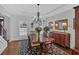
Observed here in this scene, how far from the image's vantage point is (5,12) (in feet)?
7.14

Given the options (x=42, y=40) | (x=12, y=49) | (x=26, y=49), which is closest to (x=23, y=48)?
(x=26, y=49)

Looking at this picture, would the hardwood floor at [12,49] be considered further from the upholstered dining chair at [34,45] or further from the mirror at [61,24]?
the mirror at [61,24]

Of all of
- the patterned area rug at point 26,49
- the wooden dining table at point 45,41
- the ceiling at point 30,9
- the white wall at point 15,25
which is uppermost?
the ceiling at point 30,9

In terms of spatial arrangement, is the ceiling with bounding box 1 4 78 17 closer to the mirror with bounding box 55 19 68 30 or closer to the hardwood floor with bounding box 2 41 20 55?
A: the mirror with bounding box 55 19 68 30

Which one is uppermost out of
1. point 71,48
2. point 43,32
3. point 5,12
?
point 5,12

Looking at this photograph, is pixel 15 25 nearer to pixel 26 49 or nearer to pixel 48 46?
pixel 26 49

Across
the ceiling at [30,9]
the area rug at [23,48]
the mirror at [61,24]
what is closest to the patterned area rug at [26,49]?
the area rug at [23,48]

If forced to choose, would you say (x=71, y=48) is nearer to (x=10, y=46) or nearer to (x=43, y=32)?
(x=43, y=32)

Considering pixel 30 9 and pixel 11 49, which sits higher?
pixel 30 9

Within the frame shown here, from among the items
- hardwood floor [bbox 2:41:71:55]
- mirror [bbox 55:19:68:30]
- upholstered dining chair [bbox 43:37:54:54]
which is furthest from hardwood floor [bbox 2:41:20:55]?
mirror [bbox 55:19:68:30]

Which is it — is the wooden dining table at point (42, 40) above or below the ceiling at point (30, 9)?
below
